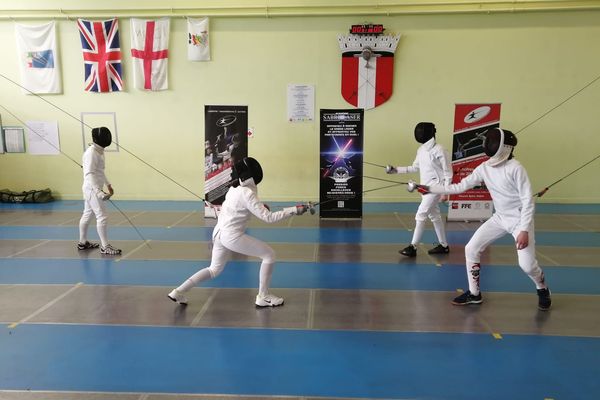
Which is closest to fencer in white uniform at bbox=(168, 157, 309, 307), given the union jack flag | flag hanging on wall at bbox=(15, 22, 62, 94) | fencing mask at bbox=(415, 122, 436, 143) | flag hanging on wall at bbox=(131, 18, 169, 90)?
fencing mask at bbox=(415, 122, 436, 143)

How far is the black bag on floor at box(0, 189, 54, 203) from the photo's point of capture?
8.67 metres

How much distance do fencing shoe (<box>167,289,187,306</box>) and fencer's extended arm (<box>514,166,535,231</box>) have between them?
289cm

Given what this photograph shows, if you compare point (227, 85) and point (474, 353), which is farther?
point (227, 85)

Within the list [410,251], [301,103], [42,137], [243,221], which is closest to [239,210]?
[243,221]

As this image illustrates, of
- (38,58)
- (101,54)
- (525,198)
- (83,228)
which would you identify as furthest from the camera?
(38,58)

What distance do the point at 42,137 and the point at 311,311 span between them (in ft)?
26.3

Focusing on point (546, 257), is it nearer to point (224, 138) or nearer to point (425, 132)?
point (425, 132)

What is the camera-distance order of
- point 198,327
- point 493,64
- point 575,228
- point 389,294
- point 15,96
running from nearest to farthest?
1. point 198,327
2. point 389,294
3. point 575,228
4. point 493,64
5. point 15,96

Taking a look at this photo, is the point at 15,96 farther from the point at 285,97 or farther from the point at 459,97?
the point at 459,97

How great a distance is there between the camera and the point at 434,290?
4.12 metres

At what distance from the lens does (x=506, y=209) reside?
3.52 m

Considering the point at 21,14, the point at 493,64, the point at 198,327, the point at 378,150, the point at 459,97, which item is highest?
the point at 21,14

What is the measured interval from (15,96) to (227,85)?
4.53 meters

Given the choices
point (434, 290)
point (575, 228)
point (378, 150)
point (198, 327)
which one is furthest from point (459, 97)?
point (198, 327)
